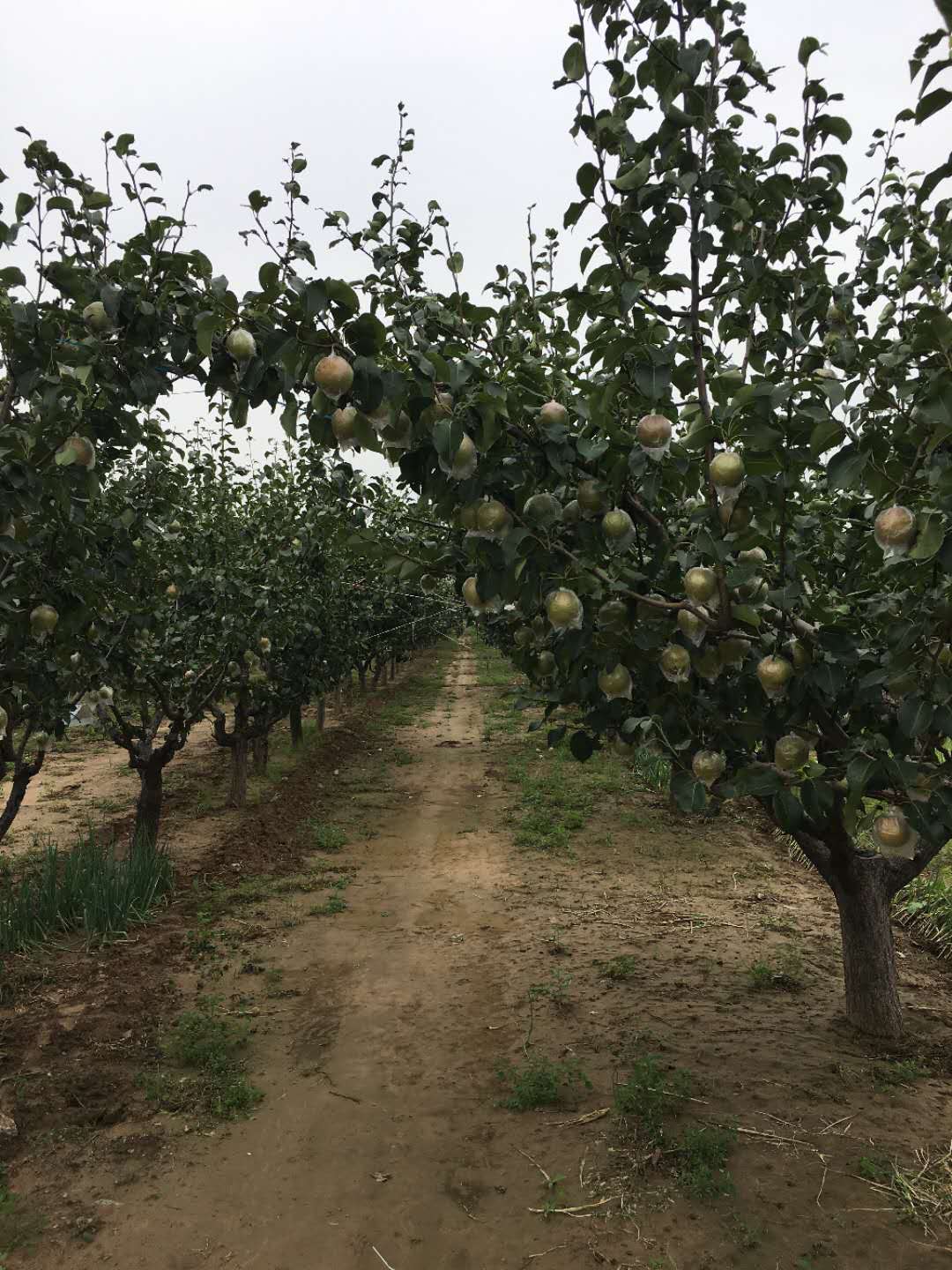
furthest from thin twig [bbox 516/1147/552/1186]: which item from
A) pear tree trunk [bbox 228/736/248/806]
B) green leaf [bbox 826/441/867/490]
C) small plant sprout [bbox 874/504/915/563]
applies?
pear tree trunk [bbox 228/736/248/806]

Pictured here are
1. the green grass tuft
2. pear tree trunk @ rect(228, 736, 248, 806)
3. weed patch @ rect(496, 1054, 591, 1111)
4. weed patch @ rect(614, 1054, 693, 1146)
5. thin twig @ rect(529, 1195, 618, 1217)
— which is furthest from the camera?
pear tree trunk @ rect(228, 736, 248, 806)

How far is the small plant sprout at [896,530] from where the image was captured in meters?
2.03

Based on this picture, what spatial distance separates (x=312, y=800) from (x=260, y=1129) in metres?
6.84

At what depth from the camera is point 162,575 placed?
6152 mm

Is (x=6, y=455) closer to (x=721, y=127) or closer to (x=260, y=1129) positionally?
(x=721, y=127)

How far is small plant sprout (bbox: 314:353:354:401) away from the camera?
1.98 meters

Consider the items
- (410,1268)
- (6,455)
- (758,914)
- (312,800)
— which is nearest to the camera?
(6,455)

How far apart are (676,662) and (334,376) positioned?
4.24 ft

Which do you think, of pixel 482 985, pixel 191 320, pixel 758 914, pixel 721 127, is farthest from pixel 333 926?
pixel 721 127

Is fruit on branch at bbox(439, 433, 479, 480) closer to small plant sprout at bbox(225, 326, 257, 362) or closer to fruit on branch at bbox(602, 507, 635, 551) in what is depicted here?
fruit on branch at bbox(602, 507, 635, 551)

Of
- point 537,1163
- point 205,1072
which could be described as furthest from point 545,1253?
point 205,1072

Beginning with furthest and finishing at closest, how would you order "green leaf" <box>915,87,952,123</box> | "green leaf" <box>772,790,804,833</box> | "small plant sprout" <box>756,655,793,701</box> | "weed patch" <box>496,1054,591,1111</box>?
"weed patch" <box>496,1054,591,1111</box>
"green leaf" <box>772,790,804,833</box>
"small plant sprout" <box>756,655,793,701</box>
"green leaf" <box>915,87,952,123</box>

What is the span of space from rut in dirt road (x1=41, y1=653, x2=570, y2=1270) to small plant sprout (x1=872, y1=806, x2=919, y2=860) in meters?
1.99

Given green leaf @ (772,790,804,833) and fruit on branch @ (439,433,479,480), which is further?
green leaf @ (772,790,804,833)
